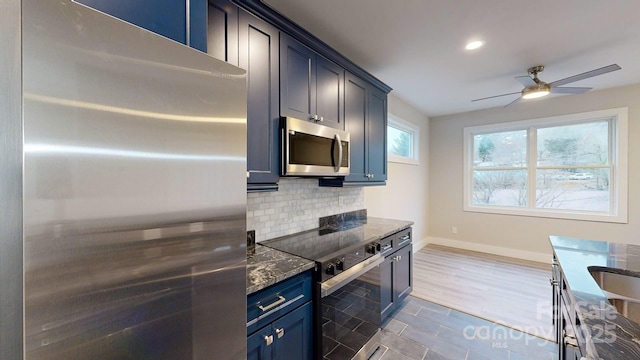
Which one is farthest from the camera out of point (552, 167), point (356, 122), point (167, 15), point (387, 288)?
point (552, 167)

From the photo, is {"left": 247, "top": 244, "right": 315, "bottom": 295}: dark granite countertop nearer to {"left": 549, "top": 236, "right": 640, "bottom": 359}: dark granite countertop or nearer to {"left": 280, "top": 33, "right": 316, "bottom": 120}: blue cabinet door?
{"left": 280, "top": 33, "right": 316, "bottom": 120}: blue cabinet door

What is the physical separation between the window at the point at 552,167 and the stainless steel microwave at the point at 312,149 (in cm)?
373

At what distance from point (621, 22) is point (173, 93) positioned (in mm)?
3300

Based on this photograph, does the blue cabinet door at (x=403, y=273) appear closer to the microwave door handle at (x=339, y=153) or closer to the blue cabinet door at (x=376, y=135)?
the blue cabinet door at (x=376, y=135)

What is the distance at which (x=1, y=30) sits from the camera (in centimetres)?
50

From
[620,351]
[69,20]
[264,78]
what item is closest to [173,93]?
[69,20]

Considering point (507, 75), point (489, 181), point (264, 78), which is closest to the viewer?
point (264, 78)

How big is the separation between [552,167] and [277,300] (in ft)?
16.3

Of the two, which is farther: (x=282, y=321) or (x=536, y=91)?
(x=536, y=91)

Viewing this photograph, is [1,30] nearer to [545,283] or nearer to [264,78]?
[264,78]

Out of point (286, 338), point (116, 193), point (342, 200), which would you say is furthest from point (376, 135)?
point (116, 193)

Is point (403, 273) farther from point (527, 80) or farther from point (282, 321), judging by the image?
point (527, 80)

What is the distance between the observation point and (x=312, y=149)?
1936 millimetres

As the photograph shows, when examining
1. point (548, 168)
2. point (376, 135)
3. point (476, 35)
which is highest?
point (476, 35)
